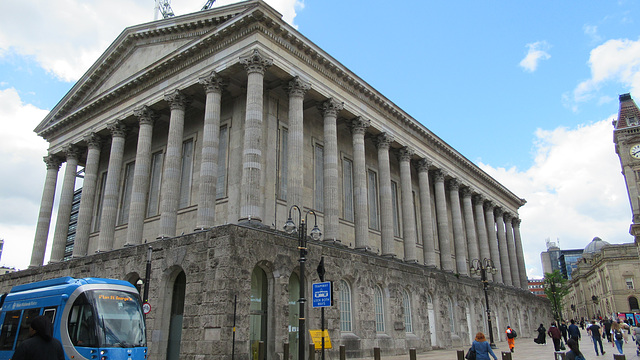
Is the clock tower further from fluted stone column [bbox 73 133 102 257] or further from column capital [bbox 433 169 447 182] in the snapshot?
fluted stone column [bbox 73 133 102 257]

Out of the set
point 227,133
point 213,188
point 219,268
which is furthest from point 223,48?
point 219,268

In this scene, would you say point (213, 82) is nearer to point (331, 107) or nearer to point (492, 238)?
point (331, 107)

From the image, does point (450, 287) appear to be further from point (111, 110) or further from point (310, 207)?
point (111, 110)

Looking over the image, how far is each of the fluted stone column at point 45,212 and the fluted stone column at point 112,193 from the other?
7.90 m

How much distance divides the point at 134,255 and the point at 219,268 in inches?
278

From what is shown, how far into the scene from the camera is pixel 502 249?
5816 cm

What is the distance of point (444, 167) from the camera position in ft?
Result: 152

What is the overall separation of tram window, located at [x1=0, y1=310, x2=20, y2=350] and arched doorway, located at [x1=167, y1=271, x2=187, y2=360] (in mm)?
7843

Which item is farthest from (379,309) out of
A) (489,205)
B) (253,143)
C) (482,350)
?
(489,205)

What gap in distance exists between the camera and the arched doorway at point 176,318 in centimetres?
2273

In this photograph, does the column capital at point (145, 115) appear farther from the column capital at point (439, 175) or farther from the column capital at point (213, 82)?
the column capital at point (439, 175)

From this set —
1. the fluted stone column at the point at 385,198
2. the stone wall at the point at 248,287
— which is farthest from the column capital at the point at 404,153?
the stone wall at the point at 248,287

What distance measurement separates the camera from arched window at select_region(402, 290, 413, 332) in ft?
98.7

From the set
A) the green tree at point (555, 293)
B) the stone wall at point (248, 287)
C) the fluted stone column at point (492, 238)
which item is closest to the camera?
the stone wall at point (248, 287)
